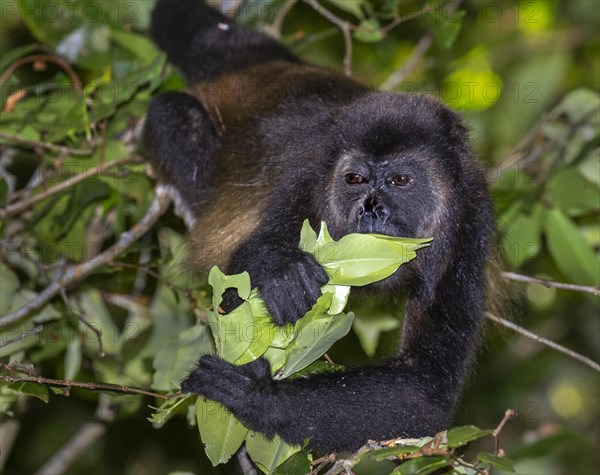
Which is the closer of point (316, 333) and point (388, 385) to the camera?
point (316, 333)

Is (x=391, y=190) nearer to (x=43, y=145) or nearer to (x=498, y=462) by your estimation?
(x=498, y=462)

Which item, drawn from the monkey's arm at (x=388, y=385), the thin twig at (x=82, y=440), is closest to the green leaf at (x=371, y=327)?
the monkey's arm at (x=388, y=385)

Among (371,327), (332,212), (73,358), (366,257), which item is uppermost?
(366,257)

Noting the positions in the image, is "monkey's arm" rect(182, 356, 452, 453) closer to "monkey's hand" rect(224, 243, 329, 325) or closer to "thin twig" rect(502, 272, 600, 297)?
"monkey's hand" rect(224, 243, 329, 325)

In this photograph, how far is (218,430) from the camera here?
3.43m

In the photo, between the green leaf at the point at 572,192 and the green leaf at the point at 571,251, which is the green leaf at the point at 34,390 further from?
the green leaf at the point at 572,192

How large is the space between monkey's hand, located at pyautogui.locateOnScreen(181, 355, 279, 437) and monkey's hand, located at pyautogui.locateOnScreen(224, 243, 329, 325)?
0.72ft

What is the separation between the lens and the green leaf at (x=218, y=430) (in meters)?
3.34

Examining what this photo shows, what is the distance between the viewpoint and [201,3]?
6.07 meters

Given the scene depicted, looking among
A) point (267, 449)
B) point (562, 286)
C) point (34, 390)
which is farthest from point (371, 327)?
point (34, 390)

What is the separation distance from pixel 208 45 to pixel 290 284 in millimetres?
2709

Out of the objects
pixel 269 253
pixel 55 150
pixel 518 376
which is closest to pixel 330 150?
pixel 269 253

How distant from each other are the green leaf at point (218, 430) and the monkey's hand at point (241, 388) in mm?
41

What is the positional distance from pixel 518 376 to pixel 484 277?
336 centimetres
